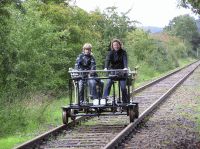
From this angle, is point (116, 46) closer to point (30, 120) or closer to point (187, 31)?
point (30, 120)

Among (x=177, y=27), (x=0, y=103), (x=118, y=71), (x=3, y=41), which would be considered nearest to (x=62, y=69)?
(x=3, y=41)

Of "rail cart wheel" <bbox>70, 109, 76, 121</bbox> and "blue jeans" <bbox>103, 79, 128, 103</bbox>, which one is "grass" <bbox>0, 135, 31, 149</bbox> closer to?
"rail cart wheel" <bbox>70, 109, 76, 121</bbox>

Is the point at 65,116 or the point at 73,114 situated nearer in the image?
the point at 65,116

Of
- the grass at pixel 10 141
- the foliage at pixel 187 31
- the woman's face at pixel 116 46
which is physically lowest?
the grass at pixel 10 141

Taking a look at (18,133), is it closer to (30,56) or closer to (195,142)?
(195,142)

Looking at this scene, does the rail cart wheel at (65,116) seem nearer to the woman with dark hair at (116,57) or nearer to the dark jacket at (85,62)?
the dark jacket at (85,62)

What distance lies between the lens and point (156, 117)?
1424cm

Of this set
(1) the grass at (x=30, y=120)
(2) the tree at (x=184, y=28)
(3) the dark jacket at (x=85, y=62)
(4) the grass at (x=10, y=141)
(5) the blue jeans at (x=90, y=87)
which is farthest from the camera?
(2) the tree at (x=184, y=28)

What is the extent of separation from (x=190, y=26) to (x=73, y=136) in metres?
120

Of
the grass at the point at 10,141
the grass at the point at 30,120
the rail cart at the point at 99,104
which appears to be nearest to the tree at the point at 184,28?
the grass at the point at 30,120

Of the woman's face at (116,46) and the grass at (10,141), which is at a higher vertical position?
the woman's face at (116,46)

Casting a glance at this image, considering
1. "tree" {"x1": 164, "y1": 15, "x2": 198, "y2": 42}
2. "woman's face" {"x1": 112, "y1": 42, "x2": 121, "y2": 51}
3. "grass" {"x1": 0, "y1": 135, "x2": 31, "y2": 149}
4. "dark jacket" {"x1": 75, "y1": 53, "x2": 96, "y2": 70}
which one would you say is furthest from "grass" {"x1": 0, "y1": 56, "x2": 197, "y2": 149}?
"tree" {"x1": 164, "y1": 15, "x2": 198, "y2": 42}

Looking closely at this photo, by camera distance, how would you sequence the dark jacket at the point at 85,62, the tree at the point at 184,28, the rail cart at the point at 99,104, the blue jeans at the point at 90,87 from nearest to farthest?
the rail cart at the point at 99,104, the blue jeans at the point at 90,87, the dark jacket at the point at 85,62, the tree at the point at 184,28

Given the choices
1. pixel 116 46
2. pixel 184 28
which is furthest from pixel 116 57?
pixel 184 28
